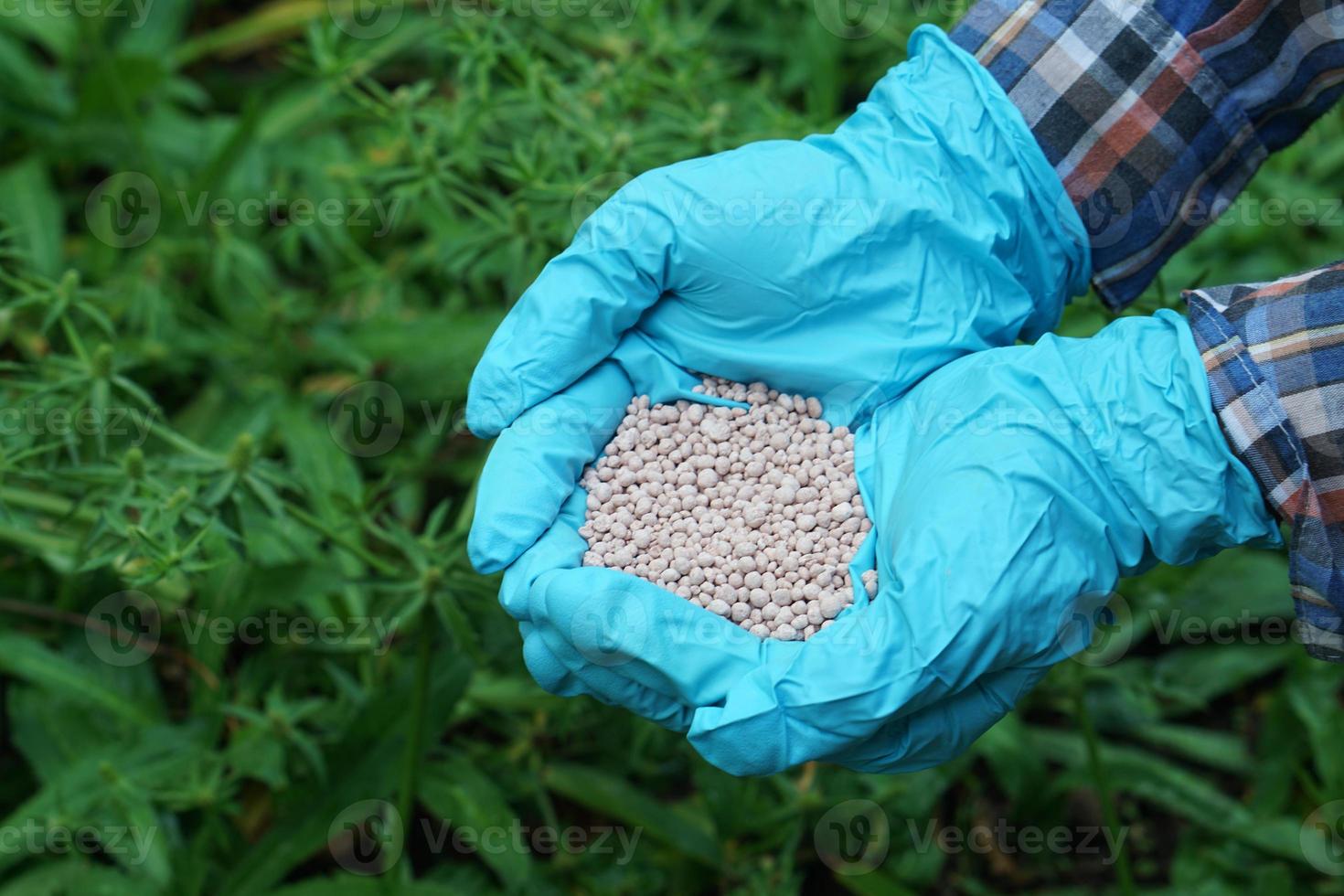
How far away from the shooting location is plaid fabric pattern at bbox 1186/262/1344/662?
1.53 metres

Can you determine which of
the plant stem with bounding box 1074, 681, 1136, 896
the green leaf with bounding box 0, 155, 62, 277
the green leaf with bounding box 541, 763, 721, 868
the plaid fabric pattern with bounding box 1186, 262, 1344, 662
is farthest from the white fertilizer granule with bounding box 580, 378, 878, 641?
the green leaf with bounding box 0, 155, 62, 277

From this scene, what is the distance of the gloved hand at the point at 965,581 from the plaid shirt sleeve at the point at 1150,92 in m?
0.25

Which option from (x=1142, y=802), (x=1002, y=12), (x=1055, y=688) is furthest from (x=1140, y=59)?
(x=1142, y=802)

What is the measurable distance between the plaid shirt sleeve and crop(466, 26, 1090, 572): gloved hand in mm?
49

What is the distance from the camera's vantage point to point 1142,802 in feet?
8.82

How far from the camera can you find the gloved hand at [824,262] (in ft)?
5.86

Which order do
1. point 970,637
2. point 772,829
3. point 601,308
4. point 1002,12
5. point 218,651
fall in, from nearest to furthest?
point 970,637 < point 601,308 < point 1002,12 < point 772,829 < point 218,651

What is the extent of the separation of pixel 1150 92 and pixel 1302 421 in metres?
0.59

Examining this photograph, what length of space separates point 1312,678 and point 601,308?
1.86 meters

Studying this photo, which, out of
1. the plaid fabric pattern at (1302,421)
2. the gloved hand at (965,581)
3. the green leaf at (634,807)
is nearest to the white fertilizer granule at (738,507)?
the gloved hand at (965,581)

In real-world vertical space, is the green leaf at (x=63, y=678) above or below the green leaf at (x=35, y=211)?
below

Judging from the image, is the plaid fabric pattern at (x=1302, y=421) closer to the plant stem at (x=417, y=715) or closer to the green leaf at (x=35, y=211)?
the plant stem at (x=417, y=715)

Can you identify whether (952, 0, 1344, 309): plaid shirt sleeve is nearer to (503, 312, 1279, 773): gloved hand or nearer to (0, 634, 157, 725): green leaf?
(503, 312, 1279, 773): gloved hand

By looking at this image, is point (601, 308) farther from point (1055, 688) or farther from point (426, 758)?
point (1055, 688)
